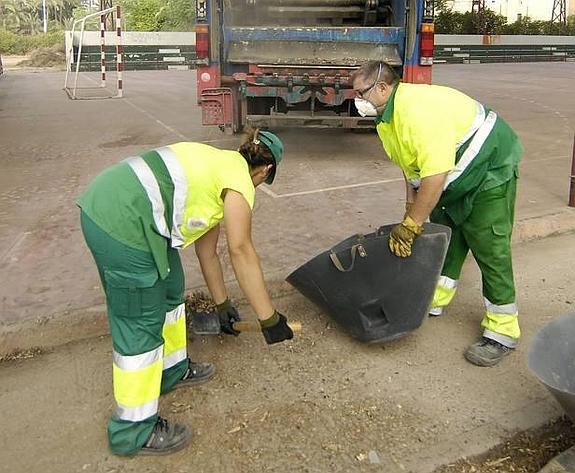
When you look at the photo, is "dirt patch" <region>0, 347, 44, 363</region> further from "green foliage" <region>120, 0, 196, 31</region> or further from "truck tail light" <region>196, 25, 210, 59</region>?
"green foliage" <region>120, 0, 196, 31</region>

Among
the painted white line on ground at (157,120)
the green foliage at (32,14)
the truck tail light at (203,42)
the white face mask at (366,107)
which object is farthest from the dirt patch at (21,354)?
the green foliage at (32,14)

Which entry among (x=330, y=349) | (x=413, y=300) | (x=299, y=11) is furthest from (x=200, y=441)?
(x=299, y=11)

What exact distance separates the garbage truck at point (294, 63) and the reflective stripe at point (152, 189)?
14.8ft

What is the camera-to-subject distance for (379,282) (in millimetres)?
2992

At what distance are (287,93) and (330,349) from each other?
13.1 ft

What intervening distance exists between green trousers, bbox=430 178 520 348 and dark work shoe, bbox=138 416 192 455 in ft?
5.18

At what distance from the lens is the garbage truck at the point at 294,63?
6637 mm

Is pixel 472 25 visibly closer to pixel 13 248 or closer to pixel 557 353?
pixel 13 248

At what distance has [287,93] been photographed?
6.62 m

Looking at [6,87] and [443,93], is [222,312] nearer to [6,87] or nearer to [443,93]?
[443,93]

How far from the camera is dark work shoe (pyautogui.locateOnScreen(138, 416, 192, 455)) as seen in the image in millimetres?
2404

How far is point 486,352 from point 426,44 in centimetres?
463

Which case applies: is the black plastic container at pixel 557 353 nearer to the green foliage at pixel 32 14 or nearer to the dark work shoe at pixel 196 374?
the dark work shoe at pixel 196 374

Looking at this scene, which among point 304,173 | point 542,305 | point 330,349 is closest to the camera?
point 330,349
